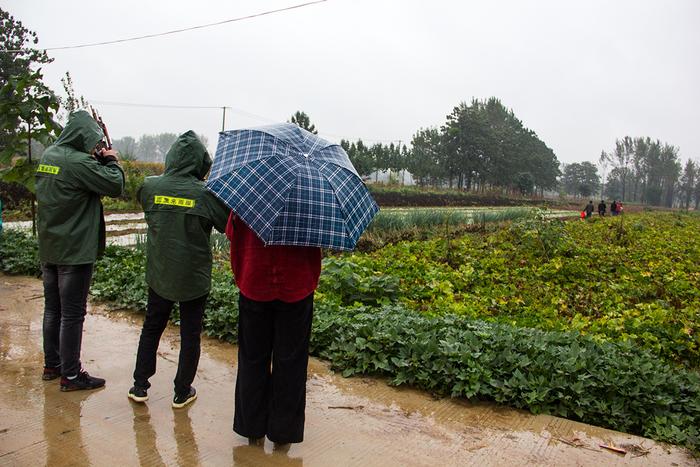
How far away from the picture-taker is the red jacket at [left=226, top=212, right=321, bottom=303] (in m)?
2.45

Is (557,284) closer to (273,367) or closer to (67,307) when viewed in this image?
(273,367)

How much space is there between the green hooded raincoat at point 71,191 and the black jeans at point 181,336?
58 centimetres

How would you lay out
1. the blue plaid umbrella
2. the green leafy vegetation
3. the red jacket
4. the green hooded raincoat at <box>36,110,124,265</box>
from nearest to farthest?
1. the blue plaid umbrella
2. the red jacket
3. the green hooded raincoat at <box>36,110,124,265</box>
4. the green leafy vegetation

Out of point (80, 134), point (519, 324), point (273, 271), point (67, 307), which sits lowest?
point (519, 324)

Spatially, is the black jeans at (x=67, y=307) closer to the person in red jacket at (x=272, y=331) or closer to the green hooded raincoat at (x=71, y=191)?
the green hooded raincoat at (x=71, y=191)

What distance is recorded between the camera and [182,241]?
9.52 ft

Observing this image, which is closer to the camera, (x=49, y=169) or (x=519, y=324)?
(x=49, y=169)

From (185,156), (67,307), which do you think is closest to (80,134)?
(185,156)

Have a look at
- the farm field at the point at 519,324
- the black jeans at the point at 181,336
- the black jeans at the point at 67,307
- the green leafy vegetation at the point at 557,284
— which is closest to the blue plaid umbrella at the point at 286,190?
the black jeans at the point at 181,336

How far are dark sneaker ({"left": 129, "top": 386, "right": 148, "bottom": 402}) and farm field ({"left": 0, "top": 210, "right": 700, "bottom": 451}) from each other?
123cm

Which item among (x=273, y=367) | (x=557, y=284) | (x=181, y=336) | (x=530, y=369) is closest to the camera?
(x=273, y=367)

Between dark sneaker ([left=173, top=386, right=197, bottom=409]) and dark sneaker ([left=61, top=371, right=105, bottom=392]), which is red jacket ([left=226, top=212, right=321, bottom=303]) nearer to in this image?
dark sneaker ([left=173, top=386, right=197, bottom=409])

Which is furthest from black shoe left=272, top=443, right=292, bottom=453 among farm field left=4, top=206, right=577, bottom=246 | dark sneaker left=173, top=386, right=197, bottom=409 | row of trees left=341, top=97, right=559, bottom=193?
row of trees left=341, top=97, right=559, bottom=193

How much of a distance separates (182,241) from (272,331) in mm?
789
